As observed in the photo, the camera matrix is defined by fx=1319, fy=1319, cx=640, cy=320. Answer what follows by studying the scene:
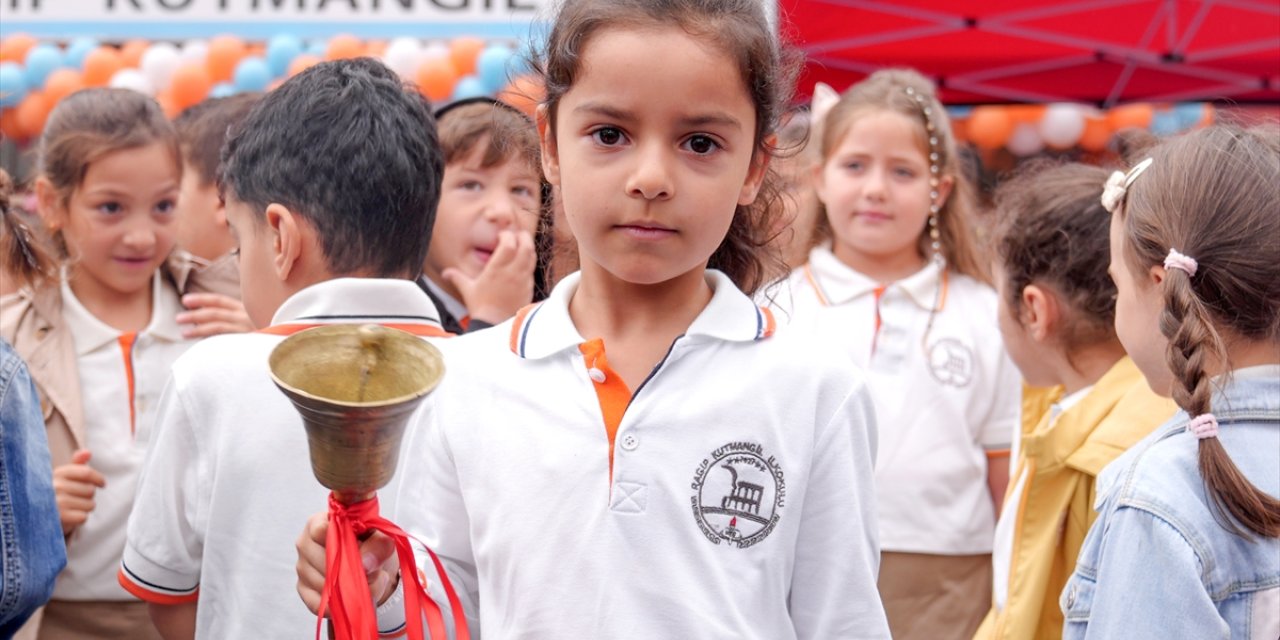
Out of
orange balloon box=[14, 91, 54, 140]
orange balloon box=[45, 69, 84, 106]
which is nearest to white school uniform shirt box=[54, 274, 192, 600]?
orange balloon box=[45, 69, 84, 106]

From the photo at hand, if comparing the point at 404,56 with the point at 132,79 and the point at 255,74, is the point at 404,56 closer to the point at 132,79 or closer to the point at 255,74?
the point at 255,74

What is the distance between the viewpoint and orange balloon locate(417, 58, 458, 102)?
6.49 m

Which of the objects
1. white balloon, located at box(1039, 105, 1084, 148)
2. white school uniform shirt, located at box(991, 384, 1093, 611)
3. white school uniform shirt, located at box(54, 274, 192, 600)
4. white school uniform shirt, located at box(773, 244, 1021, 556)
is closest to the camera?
white school uniform shirt, located at box(991, 384, 1093, 611)

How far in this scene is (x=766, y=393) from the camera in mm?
1897

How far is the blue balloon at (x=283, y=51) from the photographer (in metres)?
6.27

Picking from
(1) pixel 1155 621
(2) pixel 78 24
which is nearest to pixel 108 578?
(1) pixel 1155 621

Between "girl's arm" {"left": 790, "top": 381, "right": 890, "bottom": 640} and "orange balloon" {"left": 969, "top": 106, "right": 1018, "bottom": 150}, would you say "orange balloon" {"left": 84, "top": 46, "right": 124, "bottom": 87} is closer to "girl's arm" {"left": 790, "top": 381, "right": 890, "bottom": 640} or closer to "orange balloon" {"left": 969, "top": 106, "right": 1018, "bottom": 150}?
"orange balloon" {"left": 969, "top": 106, "right": 1018, "bottom": 150}

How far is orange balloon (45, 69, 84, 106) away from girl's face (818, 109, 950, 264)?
4.38 m

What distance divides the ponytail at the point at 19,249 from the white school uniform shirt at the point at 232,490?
0.87 m

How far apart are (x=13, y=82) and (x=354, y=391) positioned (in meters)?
5.41

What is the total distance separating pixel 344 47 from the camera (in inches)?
246

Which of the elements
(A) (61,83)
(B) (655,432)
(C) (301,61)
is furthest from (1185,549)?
(A) (61,83)

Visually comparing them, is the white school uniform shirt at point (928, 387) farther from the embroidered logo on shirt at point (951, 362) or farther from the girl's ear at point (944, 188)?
the girl's ear at point (944, 188)

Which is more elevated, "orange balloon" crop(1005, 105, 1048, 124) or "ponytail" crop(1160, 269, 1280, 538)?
"orange balloon" crop(1005, 105, 1048, 124)
